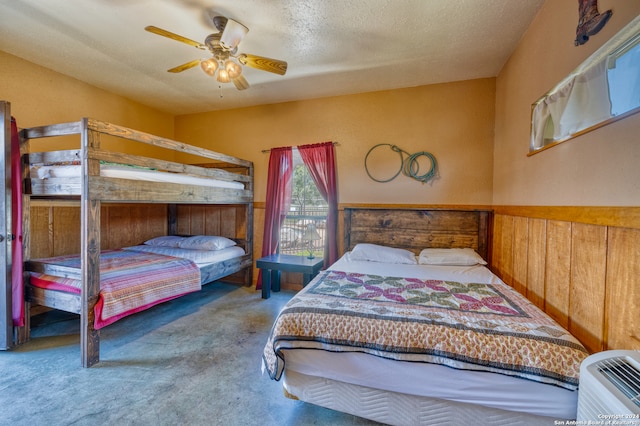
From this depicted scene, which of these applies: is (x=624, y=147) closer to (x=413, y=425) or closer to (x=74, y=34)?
(x=413, y=425)

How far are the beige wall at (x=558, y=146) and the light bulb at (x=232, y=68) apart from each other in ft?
7.45

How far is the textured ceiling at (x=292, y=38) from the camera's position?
191cm

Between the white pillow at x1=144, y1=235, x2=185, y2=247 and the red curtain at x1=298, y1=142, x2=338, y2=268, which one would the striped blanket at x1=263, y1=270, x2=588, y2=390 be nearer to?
the red curtain at x1=298, y1=142, x2=338, y2=268

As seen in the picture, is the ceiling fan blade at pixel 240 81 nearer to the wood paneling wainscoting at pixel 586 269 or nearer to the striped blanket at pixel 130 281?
the striped blanket at pixel 130 281

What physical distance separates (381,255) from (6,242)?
323 cm

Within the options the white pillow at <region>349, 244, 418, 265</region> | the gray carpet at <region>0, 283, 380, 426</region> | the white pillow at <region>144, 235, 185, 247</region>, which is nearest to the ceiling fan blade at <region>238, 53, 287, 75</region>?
the white pillow at <region>349, 244, 418, 265</region>

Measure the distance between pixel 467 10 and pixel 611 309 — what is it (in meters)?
2.06

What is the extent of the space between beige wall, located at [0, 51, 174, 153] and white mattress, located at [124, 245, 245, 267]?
1.70 meters

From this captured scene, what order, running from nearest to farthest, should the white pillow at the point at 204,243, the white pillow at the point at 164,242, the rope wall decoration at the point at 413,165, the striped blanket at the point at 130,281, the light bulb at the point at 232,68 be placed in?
1. the striped blanket at the point at 130,281
2. the light bulb at the point at 232,68
3. the rope wall decoration at the point at 413,165
4. the white pillow at the point at 204,243
5. the white pillow at the point at 164,242

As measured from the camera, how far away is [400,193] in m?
3.28

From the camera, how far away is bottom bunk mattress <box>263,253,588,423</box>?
1.17m

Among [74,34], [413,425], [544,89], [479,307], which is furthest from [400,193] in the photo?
[74,34]

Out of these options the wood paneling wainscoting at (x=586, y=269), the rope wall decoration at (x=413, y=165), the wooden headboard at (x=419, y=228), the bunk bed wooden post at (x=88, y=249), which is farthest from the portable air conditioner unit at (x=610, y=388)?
the bunk bed wooden post at (x=88, y=249)

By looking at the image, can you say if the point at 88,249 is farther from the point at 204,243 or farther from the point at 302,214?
the point at 302,214
